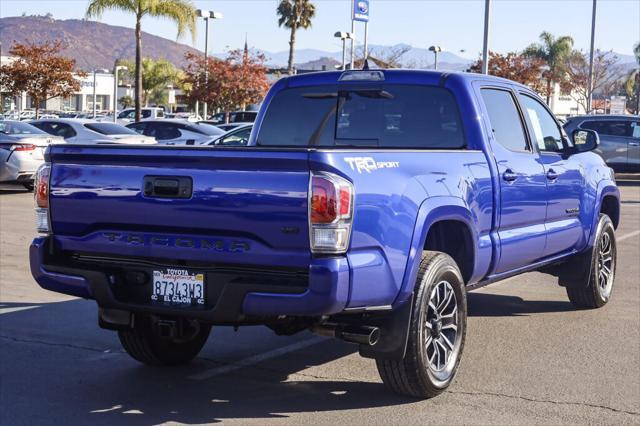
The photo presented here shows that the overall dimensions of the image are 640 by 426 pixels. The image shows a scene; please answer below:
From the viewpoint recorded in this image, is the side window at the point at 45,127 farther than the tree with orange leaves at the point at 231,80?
No

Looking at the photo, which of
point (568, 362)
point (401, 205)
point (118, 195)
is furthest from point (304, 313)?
point (568, 362)

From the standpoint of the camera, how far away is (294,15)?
6600cm

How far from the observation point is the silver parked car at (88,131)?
23.2 m

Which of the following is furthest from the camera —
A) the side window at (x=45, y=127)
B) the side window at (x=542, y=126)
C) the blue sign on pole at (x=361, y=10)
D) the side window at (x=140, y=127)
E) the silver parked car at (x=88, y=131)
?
the blue sign on pole at (x=361, y=10)

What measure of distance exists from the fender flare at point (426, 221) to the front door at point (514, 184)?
2.16 ft

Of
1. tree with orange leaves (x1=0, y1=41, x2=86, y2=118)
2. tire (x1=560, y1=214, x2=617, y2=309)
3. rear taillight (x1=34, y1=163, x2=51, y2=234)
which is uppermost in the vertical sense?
tree with orange leaves (x1=0, y1=41, x2=86, y2=118)

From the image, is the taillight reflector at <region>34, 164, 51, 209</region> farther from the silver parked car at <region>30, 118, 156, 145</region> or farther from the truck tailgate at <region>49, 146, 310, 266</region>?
the silver parked car at <region>30, 118, 156, 145</region>

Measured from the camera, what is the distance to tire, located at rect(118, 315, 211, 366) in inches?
260

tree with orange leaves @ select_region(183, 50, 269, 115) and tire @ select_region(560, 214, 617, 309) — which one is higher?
tree with orange leaves @ select_region(183, 50, 269, 115)

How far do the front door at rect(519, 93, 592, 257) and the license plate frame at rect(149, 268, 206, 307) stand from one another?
10.9 feet

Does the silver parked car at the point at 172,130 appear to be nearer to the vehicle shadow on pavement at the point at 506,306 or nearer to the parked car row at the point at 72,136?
the parked car row at the point at 72,136

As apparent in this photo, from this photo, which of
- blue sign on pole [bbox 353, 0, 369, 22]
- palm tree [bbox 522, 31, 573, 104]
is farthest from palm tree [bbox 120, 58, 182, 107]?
blue sign on pole [bbox 353, 0, 369, 22]

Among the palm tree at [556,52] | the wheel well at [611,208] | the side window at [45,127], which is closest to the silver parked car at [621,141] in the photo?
the side window at [45,127]

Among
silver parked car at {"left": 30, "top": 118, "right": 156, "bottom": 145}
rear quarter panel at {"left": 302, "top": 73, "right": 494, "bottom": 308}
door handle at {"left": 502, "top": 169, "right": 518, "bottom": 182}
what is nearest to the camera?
rear quarter panel at {"left": 302, "top": 73, "right": 494, "bottom": 308}
